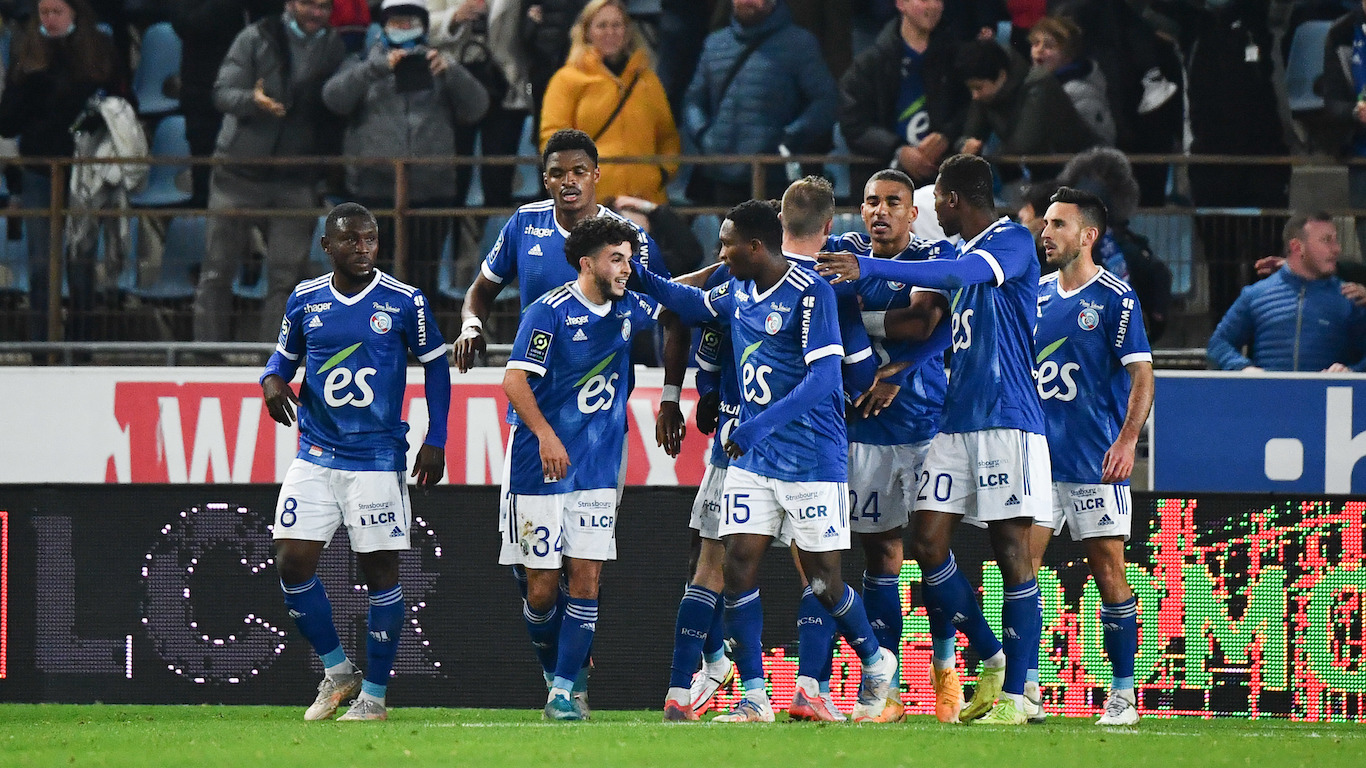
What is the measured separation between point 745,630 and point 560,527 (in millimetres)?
889

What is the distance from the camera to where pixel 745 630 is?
743 cm

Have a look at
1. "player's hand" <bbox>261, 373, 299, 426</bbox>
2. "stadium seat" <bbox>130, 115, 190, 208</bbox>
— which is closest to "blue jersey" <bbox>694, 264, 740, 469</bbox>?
"player's hand" <bbox>261, 373, 299, 426</bbox>

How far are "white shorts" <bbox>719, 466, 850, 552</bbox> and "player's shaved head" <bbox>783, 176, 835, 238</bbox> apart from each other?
1036mm

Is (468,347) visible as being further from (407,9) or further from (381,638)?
(407,9)

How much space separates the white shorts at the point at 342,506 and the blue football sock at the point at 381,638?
0.24 metres

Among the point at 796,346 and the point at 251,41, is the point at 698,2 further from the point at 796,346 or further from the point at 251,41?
the point at 796,346

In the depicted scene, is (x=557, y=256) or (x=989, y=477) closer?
(x=989, y=477)

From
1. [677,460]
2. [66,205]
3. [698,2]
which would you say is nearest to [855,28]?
[698,2]

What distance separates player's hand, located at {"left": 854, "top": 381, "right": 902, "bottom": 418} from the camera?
777 cm

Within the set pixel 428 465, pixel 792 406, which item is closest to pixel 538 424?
pixel 428 465

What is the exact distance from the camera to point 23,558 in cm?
912

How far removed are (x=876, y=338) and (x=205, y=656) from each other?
364cm

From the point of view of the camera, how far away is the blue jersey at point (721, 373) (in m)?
7.74

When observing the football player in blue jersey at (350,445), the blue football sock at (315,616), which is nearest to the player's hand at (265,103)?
the football player in blue jersey at (350,445)
